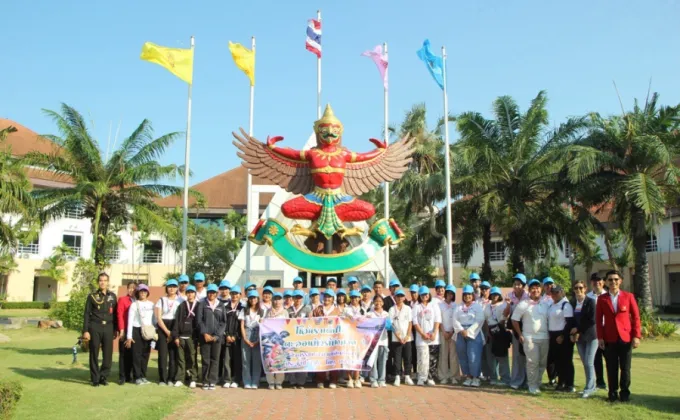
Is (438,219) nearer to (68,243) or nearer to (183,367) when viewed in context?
(183,367)

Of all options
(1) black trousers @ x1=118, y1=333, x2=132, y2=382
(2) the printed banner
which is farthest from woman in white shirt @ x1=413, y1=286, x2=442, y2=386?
(1) black trousers @ x1=118, y1=333, x2=132, y2=382

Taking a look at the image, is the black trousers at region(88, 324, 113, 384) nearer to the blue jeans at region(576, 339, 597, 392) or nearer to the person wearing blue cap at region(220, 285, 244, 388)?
the person wearing blue cap at region(220, 285, 244, 388)

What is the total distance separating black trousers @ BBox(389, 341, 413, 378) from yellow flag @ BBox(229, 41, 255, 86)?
32.3 ft

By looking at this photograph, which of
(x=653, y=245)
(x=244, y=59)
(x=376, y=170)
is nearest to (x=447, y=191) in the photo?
(x=376, y=170)

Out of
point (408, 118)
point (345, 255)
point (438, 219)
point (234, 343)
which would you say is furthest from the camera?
point (408, 118)

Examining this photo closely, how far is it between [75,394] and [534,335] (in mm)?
6445

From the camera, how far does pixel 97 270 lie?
60.2 ft

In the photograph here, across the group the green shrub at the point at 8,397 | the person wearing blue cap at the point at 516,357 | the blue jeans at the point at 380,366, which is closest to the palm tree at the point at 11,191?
the green shrub at the point at 8,397

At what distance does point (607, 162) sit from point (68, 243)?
33124 millimetres

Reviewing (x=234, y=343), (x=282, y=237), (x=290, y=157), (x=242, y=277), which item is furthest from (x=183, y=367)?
(x=242, y=277)

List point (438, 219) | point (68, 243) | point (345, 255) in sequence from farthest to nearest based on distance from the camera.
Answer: point (68, 243) → point (438, 219) → point (345, 255)

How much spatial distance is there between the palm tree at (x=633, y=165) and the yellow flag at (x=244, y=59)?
30.8 feet

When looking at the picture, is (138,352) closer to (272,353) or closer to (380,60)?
(272,353)

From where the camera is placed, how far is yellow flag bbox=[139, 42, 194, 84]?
51.8 ft
